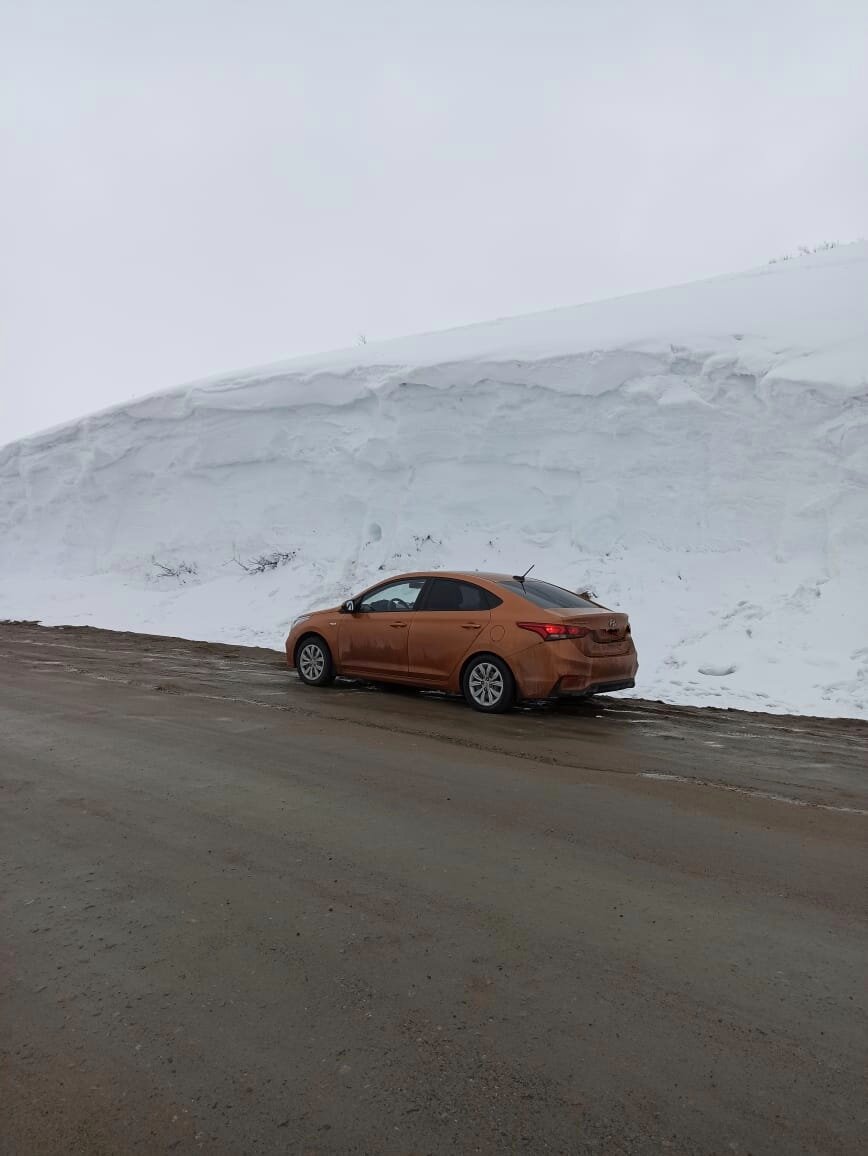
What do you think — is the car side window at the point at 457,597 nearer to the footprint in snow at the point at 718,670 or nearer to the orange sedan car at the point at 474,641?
the orange sedan car at the point at 474,641

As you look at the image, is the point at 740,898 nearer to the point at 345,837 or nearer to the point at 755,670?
the point at 345,837

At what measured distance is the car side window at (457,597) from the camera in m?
9.05

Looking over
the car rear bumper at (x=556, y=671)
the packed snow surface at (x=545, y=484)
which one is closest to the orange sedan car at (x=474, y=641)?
the car rear bumper at (x=556, y=671)

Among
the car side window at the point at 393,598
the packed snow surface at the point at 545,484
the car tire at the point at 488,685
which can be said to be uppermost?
the packed snow surface at the point at 545,484

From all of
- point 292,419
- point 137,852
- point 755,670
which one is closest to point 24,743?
point 137,852

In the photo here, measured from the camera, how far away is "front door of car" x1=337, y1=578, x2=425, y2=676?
31.4 feet

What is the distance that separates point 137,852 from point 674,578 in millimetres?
11095

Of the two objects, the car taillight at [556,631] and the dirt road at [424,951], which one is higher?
the car taillight at [556,631]

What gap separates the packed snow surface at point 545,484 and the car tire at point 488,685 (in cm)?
252

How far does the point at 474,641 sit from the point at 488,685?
483 mm

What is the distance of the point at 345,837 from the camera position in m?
4.64

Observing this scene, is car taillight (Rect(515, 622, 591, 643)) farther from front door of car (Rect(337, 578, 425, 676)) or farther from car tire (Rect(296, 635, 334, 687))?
car tire (Rect(296, 635, 334, 687))

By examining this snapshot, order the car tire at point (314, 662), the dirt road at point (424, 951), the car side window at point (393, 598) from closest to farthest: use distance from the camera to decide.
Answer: the dirt road at point (424, 951)
the car side window at point (393, 598)
the car tire at point (314, 662)

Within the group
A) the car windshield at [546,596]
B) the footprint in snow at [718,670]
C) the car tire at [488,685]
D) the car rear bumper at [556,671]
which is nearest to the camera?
the car rear bumper at [556,671]
